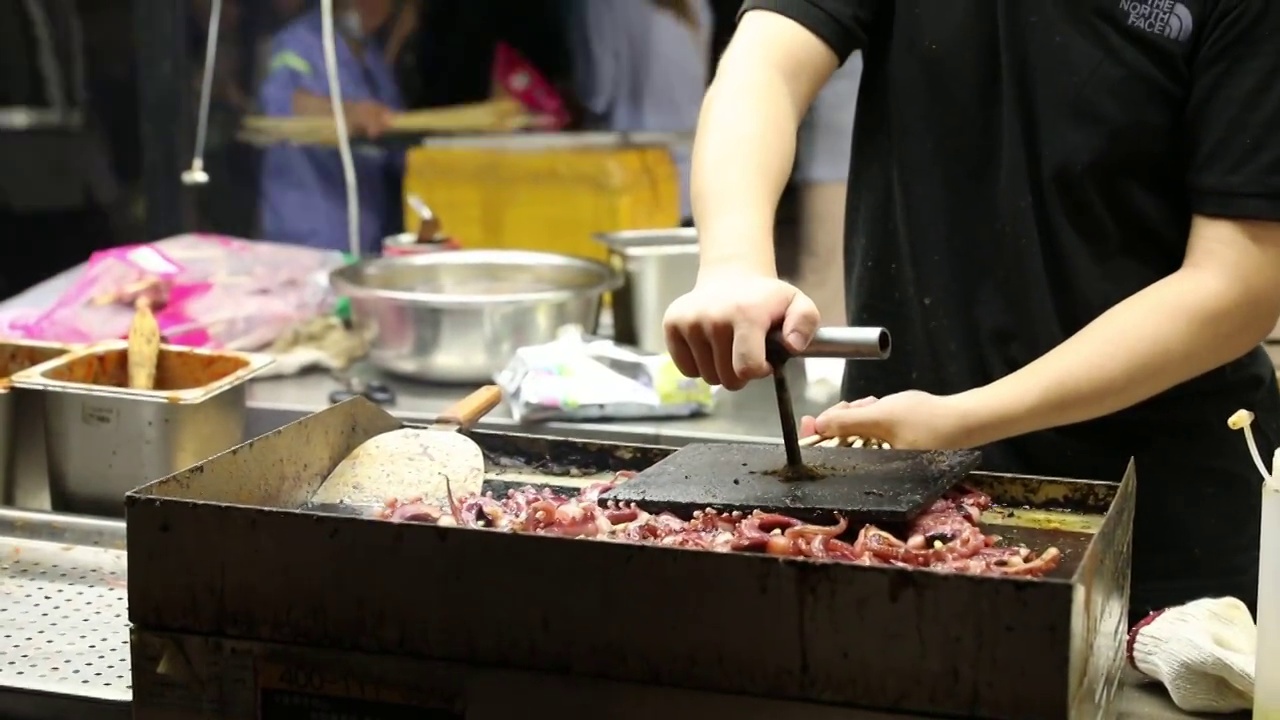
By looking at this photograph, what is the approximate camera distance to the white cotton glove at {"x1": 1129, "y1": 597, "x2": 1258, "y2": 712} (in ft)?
3.55

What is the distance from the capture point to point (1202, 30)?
4.77 ft

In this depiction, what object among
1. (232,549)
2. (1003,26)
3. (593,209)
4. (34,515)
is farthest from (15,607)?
(593,209)

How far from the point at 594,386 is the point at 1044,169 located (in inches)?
32.8

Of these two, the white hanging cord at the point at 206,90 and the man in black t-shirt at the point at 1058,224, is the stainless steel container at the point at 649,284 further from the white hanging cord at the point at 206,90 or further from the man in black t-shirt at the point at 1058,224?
the white hanging cord at the point at 206,90

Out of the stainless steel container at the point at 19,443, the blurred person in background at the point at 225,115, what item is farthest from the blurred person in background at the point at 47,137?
the stainless steel container at the point at 19,443

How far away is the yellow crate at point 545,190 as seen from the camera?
290 centimetres

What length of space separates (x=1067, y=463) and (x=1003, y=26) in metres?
0.51

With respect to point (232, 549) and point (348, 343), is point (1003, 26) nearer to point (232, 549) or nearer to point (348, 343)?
point (232, 549)

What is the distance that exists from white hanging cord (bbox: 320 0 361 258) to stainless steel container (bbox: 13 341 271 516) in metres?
1.46

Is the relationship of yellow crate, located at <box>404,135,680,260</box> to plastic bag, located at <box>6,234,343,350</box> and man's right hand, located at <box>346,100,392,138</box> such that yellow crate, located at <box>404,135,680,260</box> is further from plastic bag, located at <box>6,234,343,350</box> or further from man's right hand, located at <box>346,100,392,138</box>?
plastic bag, located at <box>6,234,343,350</box>

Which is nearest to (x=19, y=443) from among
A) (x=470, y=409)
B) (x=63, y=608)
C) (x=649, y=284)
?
(x=63, y=608)

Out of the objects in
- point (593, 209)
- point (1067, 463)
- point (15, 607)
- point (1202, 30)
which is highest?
point (1202, 30)

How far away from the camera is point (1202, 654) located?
3.57 feet

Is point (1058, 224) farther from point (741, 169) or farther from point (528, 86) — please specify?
point (528, 86)
